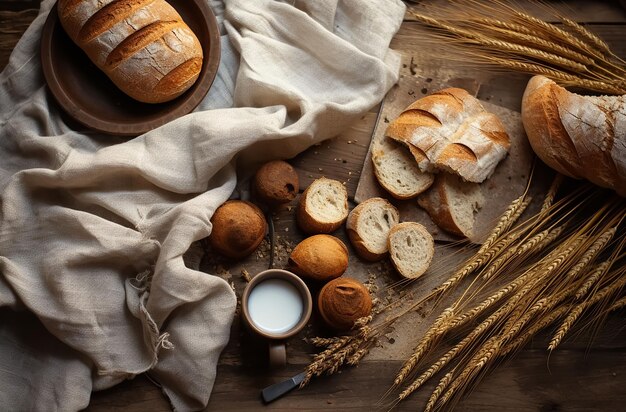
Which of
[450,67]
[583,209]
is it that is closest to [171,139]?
[450,67]

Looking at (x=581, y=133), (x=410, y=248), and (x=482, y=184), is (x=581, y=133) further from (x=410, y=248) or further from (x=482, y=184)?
(x=410, y=248)

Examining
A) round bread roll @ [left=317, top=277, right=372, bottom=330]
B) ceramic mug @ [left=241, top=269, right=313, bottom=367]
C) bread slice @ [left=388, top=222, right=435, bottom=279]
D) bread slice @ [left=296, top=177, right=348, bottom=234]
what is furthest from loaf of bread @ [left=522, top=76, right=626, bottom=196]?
ceramic mug @ [left=241, top=269, right=313, bottom=367]

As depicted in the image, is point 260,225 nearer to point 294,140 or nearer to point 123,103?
point 294,140

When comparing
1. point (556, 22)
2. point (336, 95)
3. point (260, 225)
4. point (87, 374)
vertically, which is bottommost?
point (87, 374)

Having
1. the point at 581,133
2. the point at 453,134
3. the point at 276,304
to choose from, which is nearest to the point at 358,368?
the point at 276,304

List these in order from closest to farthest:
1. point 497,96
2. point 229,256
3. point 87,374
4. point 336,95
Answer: point 87,374 → point 229,256 → point 336,95 → point 497,96

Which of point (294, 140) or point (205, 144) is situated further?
point (294, 140)
